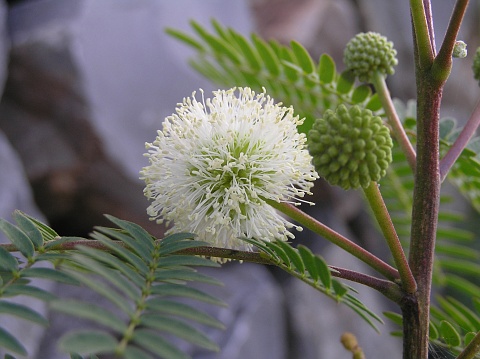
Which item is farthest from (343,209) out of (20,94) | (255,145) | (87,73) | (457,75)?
(255,145)

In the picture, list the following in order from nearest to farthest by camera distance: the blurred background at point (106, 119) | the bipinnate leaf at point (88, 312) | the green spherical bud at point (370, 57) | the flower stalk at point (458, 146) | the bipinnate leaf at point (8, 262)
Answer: the bipinnate leaf at point (88, 312)
the bipinnate leaf at point (8, 262)
the flower stalk at point (458, 146)
the green spherical bud at point (370, 57)
the blurred background at point (106, 119)

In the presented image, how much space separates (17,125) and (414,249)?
2032 millimetres

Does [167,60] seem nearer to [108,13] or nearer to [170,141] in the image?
[108,13]

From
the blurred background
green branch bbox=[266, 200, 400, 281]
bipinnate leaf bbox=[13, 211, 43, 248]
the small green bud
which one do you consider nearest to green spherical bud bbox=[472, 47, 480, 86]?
the small green bud

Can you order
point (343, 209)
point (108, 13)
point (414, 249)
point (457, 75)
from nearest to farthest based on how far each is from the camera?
point (414, 249) < point (108, 13) < point (343, 209) < point (457, 75)

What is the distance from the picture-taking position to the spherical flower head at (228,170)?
20.0 inches

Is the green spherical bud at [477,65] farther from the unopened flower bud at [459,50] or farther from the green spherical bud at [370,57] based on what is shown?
the unopened flower bud at [459,50]

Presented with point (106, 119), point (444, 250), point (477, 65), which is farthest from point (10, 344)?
point (106, 119)

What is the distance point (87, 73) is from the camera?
2088 mm

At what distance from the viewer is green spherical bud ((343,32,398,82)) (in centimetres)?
63

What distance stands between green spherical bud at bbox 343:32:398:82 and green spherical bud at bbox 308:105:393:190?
205 mm

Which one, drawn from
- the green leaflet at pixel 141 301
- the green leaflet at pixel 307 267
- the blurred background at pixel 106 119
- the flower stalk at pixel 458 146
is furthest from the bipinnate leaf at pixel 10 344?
the blurred background at pixel 106 119

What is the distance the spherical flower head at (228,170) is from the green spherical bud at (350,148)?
0.23 ft

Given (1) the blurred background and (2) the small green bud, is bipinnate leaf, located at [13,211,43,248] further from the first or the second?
(1) the blurred background
